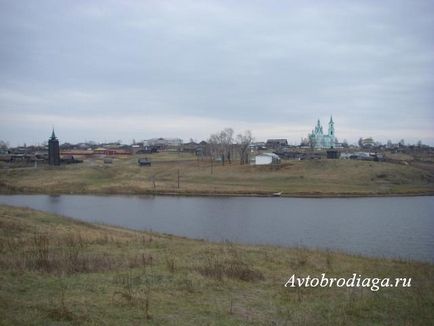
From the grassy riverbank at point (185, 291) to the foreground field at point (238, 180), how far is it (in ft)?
182

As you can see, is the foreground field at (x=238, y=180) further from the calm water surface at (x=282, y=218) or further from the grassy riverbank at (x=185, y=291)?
the grassy riverbank at (x=185, y=291)

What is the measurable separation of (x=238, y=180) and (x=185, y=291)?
7333cm

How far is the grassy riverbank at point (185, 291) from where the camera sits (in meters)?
9.47

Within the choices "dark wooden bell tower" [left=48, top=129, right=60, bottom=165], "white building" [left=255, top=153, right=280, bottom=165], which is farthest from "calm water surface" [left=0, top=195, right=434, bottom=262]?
"dark wooden bell tower" [left=48, top=129, right=60, bottom=165]

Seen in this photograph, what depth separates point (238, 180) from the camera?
8475 centimetres

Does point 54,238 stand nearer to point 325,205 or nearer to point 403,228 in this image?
point 403,228

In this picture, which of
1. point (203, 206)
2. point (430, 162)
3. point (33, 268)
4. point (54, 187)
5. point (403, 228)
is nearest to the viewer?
point (33, 268)

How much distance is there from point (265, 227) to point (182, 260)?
22880mm

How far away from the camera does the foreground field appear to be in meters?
73.9

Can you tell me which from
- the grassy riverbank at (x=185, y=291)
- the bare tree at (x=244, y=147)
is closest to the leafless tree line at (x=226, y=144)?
the bare tree at (x=244, y=147)

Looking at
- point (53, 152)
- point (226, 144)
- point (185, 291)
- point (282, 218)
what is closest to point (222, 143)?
point (226, 144)

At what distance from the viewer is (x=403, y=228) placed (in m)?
37.7

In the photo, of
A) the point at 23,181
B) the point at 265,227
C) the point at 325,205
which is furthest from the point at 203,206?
the point at 23,181

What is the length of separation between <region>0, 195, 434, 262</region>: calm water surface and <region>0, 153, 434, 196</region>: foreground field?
6.69m
